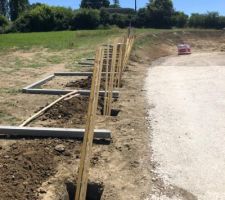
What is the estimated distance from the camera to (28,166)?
6715 mm

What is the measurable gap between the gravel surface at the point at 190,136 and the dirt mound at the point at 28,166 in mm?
1679

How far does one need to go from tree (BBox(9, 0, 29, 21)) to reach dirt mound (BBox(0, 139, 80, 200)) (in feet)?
311

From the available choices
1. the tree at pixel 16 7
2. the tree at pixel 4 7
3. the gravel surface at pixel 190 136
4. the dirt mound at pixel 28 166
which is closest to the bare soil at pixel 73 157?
the dirt mound at pixel 28 166

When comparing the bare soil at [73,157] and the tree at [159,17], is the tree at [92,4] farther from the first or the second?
the bare soil at [73,157]

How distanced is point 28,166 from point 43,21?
219ft

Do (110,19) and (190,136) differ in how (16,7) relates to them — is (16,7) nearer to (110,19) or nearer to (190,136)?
(110,19)

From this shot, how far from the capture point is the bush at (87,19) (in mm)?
68062

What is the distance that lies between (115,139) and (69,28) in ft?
209

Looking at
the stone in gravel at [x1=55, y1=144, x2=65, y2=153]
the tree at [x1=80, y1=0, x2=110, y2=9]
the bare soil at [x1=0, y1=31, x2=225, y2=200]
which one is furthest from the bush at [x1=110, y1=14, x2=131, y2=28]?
the stone in gravel at [x1=55, y1=144, x2=65, y2=153]

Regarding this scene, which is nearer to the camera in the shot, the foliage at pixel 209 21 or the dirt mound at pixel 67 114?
the dirt mound at pixel 67 114

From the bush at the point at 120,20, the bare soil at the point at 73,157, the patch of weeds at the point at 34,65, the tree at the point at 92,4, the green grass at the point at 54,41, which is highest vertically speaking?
the tree at the point at 92,4

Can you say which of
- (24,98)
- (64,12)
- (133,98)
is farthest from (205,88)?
(64,12)

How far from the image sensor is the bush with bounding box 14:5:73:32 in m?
70.9

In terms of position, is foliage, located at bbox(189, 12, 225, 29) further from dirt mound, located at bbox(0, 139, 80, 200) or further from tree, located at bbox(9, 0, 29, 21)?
dirt mound, located at bbox(0, 139, 80, 200)
